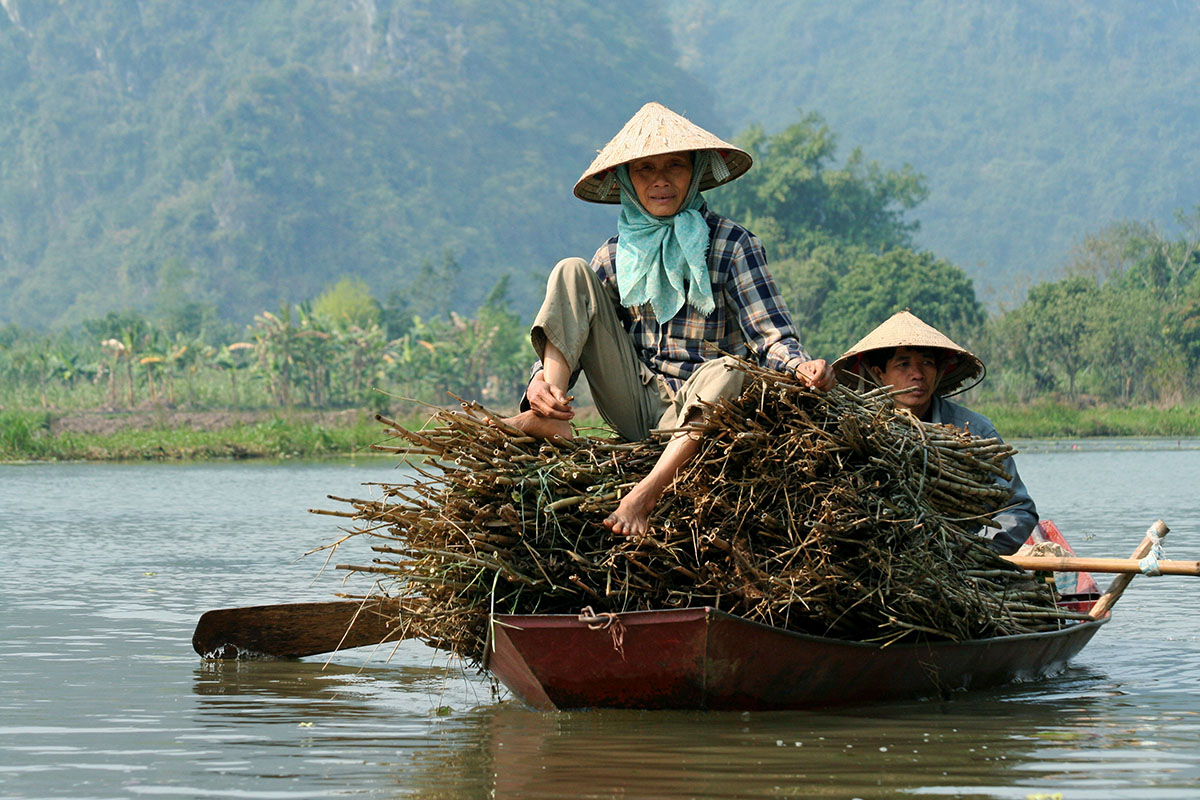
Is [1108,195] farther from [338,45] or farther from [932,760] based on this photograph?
[932,760]

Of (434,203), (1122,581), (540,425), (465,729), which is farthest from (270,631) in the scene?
(434,203)

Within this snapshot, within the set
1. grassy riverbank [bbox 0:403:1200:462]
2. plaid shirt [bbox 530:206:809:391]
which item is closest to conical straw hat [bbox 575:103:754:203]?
plaid shirt [bbox 530:206:809:391]

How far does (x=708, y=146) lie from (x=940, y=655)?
1712mm

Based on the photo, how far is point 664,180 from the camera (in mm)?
4406

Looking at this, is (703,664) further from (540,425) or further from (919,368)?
(919,368)

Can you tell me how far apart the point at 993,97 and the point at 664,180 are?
99649 millimetres

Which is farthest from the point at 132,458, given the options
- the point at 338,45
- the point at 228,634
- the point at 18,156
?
the point at 338,45

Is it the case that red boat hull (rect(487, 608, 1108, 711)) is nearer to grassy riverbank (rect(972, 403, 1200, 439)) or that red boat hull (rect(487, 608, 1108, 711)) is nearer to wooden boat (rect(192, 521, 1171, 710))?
wooden boat (rect(192, 521, 1171, 710))

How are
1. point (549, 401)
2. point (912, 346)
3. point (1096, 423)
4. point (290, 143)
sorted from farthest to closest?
point (290, 143) → point (1096, 423) → point (912, 346) → point (549, 401)

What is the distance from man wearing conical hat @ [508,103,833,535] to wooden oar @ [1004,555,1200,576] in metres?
1.44

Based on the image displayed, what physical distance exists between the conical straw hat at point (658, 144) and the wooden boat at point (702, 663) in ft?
4.66

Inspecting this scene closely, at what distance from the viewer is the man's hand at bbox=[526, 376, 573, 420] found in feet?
13.2

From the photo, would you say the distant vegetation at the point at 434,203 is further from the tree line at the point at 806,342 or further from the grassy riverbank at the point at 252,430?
the grassy riverbank at the point at 252,430

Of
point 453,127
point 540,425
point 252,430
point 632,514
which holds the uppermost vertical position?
point 453,127
